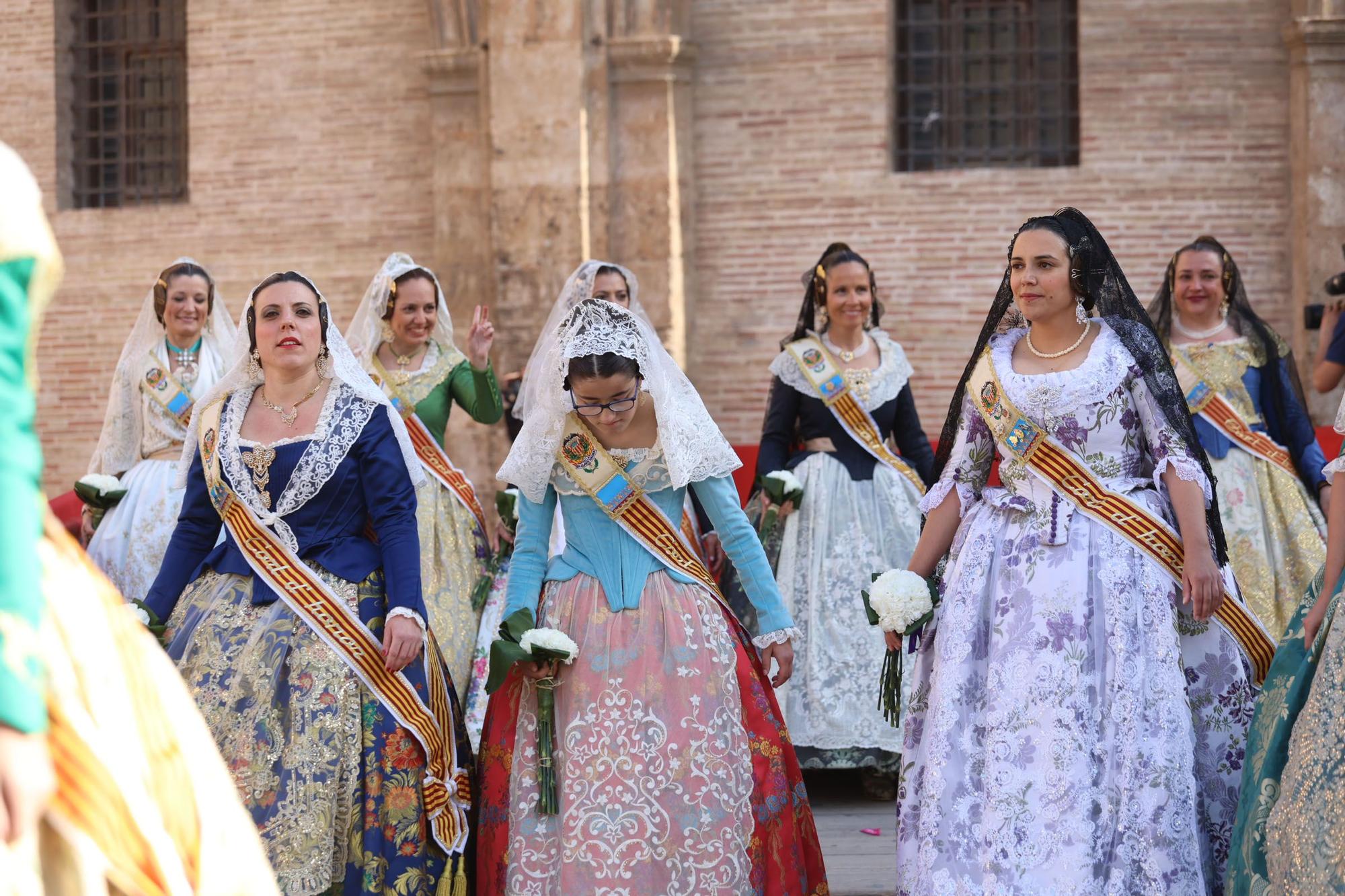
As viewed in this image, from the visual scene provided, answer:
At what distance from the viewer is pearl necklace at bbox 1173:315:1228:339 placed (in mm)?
6492

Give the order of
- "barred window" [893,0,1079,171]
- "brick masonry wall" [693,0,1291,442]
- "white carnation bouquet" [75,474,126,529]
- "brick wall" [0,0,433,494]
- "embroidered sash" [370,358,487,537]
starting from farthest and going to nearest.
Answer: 1. "brick wall" [0,0,433,494]
2. "barred window" [893,0,1079,171]
3. "brick masonry wall" [693,0,1291,442]
4. "white carnation bouquet" [75,474,126,529]
5. "embroidered sash" [370,358,487,537]

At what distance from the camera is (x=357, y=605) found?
421 cm

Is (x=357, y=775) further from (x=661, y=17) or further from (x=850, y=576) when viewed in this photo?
(x=661, y=17)

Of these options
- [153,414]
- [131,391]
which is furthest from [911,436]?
[131,391]

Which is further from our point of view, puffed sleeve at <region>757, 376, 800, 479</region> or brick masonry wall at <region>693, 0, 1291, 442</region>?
brick masonry wall at <region>693, 0, 1291, 442</region>

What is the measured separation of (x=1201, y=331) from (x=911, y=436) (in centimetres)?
126

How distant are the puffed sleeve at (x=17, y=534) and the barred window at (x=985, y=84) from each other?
8692 millimetres

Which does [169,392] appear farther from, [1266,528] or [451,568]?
[1266,528]

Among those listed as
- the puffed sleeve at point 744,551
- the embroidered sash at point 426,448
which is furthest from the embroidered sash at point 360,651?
the embroidered sash at point 426,448

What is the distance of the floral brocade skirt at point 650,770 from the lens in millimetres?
3971

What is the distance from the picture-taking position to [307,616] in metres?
4.13

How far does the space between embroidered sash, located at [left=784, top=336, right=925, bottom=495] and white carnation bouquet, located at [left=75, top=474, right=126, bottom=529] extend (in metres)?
2.71

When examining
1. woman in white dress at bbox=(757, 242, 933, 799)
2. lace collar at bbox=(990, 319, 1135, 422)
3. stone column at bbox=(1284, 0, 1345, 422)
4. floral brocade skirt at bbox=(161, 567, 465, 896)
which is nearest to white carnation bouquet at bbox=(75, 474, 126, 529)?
floral brocade skirt at bbox=(161, 567, 465, 896)

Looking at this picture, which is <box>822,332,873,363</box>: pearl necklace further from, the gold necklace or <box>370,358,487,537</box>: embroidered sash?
the gold necklace
